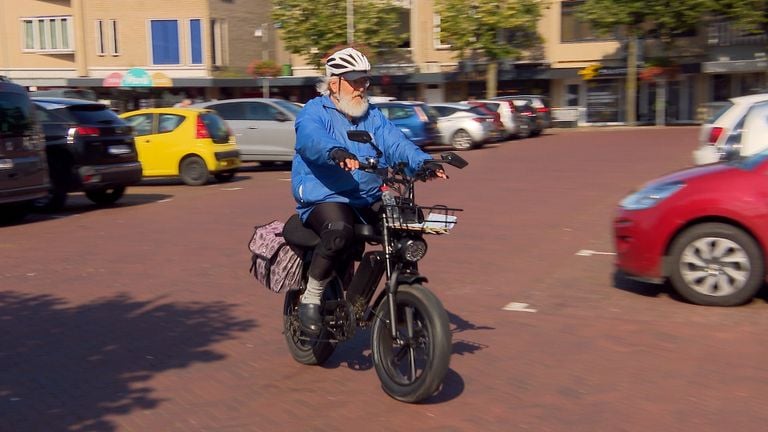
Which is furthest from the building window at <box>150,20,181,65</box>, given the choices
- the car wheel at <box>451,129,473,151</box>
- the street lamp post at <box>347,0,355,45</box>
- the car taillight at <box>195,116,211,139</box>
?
the car taillight at <box>195,116,211,139</box>

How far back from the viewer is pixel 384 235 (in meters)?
Result: 4.97

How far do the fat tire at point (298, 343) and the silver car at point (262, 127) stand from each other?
14.9 metres

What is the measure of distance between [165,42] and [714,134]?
37668 mm

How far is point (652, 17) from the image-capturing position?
130 feet

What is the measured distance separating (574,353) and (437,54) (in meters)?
42.9

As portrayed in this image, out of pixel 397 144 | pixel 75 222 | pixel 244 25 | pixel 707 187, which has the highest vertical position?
pixel 244 25

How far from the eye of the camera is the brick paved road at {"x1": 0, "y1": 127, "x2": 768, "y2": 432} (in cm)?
501

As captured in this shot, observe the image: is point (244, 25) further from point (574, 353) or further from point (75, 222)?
point (574, 353)

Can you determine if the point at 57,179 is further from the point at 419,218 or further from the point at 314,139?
the point at 419,218

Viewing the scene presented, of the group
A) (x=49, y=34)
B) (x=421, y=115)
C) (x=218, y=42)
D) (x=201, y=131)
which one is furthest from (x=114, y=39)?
(x=201, y=131)

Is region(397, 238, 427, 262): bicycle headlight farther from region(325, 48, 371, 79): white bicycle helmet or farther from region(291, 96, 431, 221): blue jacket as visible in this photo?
region(325, 48, 371, 79): white bicycle helmet

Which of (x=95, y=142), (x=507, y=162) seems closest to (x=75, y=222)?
(x=95, y=142)

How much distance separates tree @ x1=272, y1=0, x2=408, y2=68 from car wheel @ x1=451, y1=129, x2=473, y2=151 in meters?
17.3

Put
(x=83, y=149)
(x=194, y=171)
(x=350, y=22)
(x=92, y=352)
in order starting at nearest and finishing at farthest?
(x=92, y=352) < (x=83, y=149) < (x=194, y=171) < (x=350, y=22)
